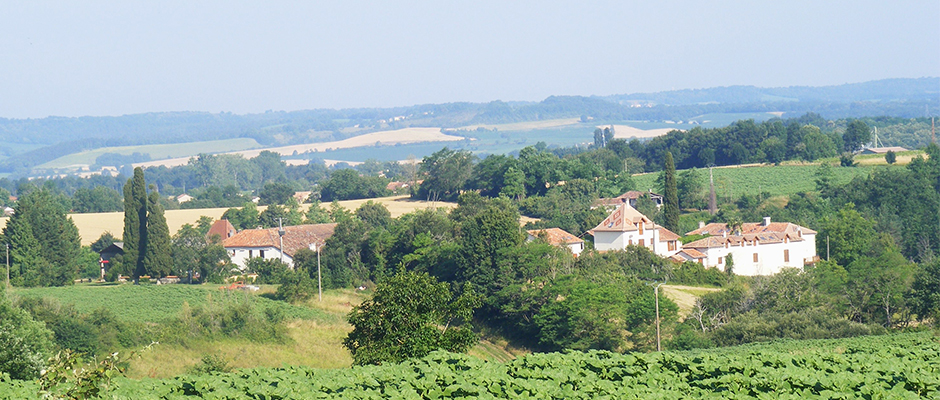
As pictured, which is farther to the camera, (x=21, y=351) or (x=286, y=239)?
(x=286, y=239)

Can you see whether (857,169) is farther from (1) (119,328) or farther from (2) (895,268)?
(1) (119,328)

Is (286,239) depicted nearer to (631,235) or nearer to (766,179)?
(631,235)

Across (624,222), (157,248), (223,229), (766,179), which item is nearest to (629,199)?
(766,179)

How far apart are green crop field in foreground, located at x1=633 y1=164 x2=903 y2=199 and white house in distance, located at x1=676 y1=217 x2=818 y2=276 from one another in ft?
79.1

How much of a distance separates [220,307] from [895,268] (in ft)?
107

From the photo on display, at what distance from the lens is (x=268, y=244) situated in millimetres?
59656

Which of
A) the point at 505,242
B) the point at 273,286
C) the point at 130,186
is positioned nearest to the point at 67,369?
the point at 505,242

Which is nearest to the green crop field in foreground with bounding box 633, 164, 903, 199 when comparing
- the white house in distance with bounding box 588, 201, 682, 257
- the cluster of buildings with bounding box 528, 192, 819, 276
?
the cluster of buildings with bounding box 528, 192, 819, 276

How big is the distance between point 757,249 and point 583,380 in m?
46.6

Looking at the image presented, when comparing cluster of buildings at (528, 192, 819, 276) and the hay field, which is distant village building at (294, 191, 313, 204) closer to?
the hay field

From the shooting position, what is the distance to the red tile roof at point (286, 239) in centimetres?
6016

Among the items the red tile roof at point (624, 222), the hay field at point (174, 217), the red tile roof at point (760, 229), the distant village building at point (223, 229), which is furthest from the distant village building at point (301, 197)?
the red tile roof at point (760, 229)

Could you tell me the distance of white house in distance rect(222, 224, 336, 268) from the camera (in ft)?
195

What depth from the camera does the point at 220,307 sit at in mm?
39875
